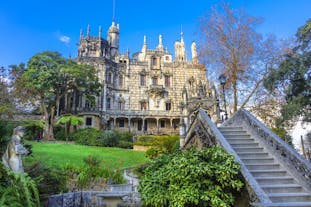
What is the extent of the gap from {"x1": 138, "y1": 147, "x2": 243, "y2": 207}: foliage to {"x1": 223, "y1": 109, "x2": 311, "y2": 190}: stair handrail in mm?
1867

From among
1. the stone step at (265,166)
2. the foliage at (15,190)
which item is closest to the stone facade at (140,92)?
the stone step at (265,166)

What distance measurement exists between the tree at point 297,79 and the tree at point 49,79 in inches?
996

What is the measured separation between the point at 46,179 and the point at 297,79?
40.4ft

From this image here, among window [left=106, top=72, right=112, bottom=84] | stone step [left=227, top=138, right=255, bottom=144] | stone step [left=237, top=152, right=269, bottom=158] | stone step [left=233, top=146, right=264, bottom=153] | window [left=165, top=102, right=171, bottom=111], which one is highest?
window [left=106, top=72, right=112, bottom=84]

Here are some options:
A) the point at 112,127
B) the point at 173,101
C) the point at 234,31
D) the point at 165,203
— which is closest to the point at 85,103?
the point at 112,127

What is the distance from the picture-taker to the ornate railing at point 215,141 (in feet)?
16.3

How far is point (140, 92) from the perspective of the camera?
4353 cm

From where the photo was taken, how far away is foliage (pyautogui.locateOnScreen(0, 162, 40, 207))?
4309mm

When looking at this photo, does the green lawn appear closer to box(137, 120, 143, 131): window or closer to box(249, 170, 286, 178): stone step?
box(249, 170, 286, 178): stone step

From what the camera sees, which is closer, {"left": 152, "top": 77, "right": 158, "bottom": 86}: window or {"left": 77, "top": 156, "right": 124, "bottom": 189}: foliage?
{"left": 77, "top": 156, "right": 124, "bottom": 189}: foliage

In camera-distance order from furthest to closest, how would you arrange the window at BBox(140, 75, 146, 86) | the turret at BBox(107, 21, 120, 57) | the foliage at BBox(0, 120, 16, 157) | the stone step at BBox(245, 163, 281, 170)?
1. the turret at BBox(107, 21, 120, 57)
2. the window at BBox(140, 75, 146, 86)
3. the foliage at BBox(0, 120, 16, 157)
4. the stone step at BBox(245, 163, 281, 170)

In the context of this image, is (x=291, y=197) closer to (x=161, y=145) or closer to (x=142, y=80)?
(x=161, y=145)

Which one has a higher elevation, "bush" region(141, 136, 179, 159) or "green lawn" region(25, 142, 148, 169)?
"bush" region(141, 136, 179, 159)

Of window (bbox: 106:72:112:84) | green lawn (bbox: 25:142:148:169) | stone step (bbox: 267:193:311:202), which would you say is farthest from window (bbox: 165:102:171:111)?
stone step (bbox: 267:193:311:202)
